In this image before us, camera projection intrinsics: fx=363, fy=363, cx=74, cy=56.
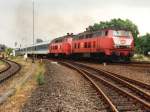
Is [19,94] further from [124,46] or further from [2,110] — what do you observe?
[124,46]

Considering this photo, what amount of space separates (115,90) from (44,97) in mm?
3218

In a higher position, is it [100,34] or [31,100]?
[100,34]

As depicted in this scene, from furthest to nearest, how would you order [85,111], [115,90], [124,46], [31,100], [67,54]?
[67,54] → [124,46] → [115,90] → [31,100] → [85,111]

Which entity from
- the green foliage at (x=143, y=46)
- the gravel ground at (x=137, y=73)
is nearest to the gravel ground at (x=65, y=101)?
the gravel ground at (x=137, y=73)

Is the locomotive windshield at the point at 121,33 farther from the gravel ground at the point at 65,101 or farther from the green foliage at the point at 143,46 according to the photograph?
the green foliage at the point at 143,46

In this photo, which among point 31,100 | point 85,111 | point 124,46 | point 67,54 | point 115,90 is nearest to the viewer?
point 85,111

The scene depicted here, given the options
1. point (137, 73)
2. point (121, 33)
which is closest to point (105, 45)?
point (121, 33)

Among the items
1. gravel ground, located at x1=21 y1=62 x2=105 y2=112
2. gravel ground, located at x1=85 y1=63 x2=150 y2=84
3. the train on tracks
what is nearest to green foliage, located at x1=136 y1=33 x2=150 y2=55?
the train on tracks

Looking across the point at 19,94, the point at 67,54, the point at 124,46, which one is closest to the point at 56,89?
the point at 19,94

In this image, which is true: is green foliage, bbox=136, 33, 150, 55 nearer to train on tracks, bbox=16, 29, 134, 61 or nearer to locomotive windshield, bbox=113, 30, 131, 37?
train on tracks, bbox=16, 29, 134, 61

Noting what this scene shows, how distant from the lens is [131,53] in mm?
35188

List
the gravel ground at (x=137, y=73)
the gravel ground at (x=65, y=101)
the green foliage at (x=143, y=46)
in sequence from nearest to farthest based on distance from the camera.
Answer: the gravel ground at (x=65, y=101) < the gravel ground at (x=137, y=73) < the green foliage at (x=143, y=46)

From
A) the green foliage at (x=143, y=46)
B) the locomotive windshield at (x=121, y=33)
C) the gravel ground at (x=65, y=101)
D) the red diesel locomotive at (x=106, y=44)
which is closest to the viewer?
the gravel ground at (x=65, y=101)

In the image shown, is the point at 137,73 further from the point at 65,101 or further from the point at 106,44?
the point at 106,44
